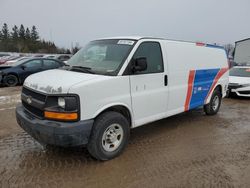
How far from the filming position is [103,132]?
3.43 metres

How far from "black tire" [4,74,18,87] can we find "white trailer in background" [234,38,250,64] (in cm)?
2056

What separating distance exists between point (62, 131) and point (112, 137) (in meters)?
0.96

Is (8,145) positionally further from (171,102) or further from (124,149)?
(171,102)

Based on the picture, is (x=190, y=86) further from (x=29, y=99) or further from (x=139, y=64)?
(x=29, y=99)

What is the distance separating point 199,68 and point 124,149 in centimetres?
282

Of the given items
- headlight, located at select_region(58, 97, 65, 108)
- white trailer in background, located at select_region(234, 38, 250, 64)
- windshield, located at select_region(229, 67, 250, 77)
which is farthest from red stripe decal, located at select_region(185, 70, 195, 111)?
white trailer in background, located at select_region(234, 38, 250, 64)

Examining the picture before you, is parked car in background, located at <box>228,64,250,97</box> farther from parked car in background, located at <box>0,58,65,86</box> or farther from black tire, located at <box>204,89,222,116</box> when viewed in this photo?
parked car in background, located at <box>0,58,65,86</box>

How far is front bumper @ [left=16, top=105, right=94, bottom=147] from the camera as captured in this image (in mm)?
3039

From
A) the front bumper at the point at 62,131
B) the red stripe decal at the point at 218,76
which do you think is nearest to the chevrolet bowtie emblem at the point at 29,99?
the front bumper at the point at 62,131

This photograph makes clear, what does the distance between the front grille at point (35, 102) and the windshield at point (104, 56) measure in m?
0.96

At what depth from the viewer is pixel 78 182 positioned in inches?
121

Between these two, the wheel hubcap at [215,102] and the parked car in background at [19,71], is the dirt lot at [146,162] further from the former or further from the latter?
the parked car in background at [19,71]

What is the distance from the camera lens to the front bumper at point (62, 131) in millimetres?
3039

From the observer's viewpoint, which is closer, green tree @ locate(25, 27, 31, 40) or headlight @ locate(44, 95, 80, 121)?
headlight @ locate(44, 95, 80, 121)
